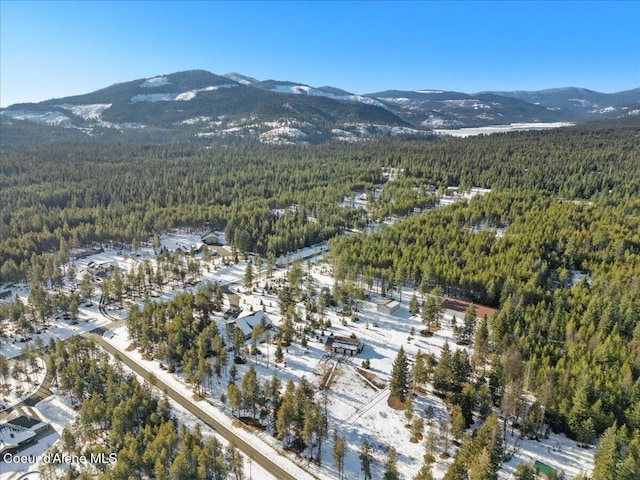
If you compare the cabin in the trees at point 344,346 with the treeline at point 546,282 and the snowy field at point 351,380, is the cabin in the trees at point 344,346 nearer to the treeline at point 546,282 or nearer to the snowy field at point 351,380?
the snowy field at point 351,380

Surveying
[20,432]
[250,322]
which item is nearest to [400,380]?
[250,322]

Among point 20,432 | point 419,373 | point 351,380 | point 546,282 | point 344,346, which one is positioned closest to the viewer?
point 20,432

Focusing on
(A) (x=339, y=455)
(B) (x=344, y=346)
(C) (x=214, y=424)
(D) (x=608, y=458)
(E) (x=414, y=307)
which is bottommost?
(C) (x=214, y=424)

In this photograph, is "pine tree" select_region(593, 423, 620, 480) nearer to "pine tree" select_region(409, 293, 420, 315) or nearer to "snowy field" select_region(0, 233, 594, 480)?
"snowy field" select_region(0, 233, 594, 480)

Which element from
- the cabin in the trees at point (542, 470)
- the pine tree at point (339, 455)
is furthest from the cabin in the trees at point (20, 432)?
the cabin in the trees at point (542, 470)

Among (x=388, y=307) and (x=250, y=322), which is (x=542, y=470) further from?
(x=250, y=322)

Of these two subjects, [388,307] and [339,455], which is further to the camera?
[388,307]

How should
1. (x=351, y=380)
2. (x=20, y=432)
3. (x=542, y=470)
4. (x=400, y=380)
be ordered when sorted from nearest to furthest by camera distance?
1. (x=542, y=470)
2. (x=20, y=432)
3. (x=400, y=380)
4. (x=351, y=380)

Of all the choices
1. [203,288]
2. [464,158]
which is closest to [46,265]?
[203,288]
